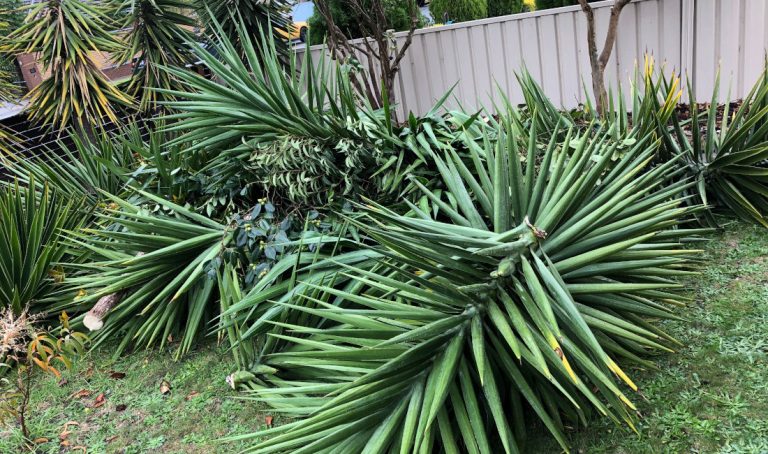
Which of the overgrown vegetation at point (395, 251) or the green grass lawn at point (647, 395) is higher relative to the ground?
the overgrown vegetation at point (395, 251)

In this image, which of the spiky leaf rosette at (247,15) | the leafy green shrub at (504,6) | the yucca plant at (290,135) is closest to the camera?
the yucca plant at (290,135)

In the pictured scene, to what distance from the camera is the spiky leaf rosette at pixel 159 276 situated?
367 cm

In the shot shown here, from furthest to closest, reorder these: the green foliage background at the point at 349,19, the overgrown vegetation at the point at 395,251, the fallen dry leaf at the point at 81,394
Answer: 1. the green foliage background at the point at 349,19
2. the fallen dry leaf at the point at 81,394
3. the overgrown vegetation at the point at 395,251

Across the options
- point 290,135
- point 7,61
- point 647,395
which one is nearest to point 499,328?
point 647,395

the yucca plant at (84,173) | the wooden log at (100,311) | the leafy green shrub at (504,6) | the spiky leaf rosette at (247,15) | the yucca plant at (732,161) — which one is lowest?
the wooden log at (100,311)

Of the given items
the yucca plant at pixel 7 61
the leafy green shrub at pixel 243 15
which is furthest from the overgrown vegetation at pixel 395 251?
the leafy green shrub at pixel 243 15

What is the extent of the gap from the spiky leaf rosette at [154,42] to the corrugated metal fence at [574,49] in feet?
7.47

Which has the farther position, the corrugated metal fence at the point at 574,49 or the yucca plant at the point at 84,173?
the corrugated metal fence at the point at 574,49

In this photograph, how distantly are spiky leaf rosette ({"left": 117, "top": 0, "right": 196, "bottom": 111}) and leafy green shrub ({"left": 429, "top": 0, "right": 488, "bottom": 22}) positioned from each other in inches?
144

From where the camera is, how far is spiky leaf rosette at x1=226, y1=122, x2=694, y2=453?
2100 millimetres

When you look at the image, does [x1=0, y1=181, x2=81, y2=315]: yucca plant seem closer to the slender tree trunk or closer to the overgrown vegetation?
the overgrown vegetation

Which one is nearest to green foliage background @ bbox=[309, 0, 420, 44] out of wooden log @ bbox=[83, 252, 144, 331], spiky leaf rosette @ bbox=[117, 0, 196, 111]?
spiky leaf rosette @ bbox=[117, 0, 196, 111]

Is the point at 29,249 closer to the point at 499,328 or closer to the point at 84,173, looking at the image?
the point at 84,173

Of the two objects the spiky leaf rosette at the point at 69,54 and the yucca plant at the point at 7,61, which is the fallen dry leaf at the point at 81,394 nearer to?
the spiky leaf rosette at the point at 69,54
